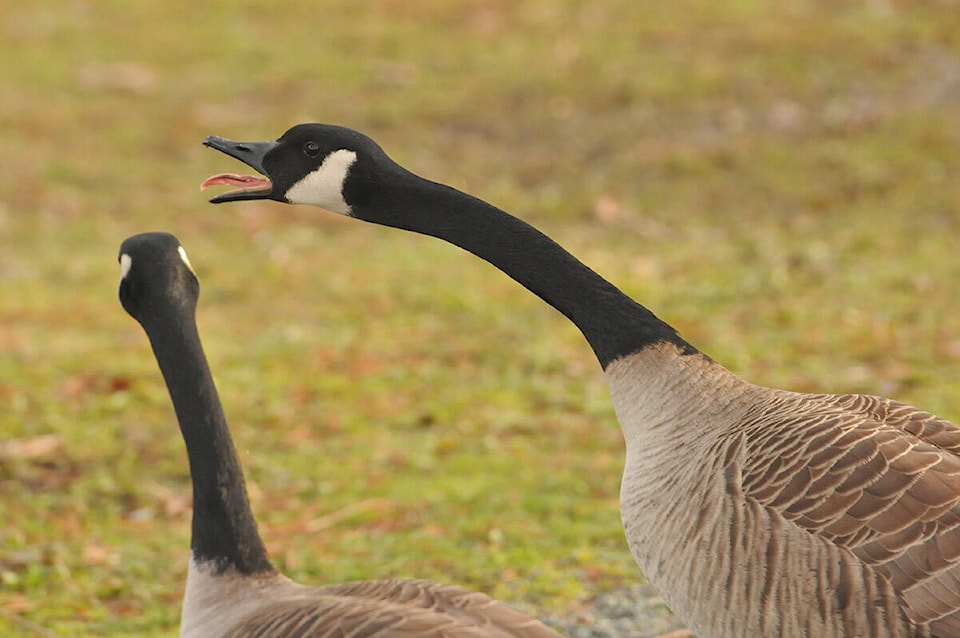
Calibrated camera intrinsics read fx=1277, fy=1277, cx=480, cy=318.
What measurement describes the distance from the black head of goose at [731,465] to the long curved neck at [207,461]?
50 cm

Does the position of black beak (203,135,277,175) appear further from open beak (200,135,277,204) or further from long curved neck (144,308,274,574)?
long curved neck (144,308,274,574)

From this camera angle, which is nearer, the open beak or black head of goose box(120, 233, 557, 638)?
black head of goose box(120, 233, 557, 638)

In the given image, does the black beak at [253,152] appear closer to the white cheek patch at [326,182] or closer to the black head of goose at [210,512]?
the white cheek patch at [326,182]

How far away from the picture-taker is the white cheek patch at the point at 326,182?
408 centimetres

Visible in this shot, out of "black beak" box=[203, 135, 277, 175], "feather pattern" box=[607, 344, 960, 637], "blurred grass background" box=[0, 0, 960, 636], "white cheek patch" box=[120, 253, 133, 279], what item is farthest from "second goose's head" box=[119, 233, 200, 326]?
"blurred grass background" box=[0, 0, 960, 636]

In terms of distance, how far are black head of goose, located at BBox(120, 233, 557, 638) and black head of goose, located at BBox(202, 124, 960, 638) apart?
351 mm

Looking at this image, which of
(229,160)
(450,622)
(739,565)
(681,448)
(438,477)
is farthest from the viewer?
(229,160)

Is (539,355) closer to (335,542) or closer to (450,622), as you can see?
(335,542)

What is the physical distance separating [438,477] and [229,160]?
23.6 feet

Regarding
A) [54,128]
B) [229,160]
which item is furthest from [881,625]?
[54,128]

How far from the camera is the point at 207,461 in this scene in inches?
158

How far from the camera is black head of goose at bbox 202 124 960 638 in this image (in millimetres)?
3338

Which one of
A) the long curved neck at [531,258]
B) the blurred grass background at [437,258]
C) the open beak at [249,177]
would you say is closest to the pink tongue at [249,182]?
the open beak at [249,177]

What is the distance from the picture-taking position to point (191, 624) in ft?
12.7
